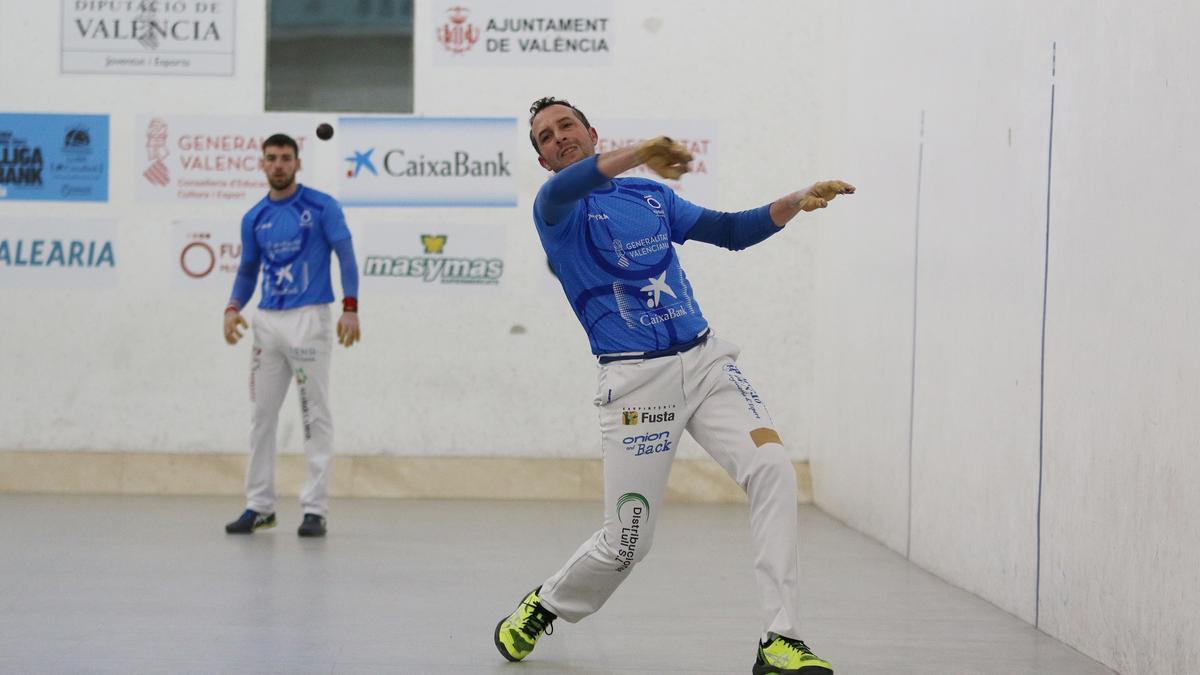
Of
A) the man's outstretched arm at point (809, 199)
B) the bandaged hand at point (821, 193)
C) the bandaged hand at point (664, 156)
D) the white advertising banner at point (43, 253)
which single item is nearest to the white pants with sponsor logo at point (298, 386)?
the white advertising banner at point (43, 253)

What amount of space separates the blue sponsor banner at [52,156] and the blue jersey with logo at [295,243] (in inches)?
81.0

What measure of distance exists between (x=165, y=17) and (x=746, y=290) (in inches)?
135

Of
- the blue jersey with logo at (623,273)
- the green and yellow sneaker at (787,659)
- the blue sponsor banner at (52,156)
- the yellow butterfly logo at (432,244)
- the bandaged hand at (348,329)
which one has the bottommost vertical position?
the green and yellow sneaker at (787,659)

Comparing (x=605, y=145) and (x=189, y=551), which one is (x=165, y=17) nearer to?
(x=605, y=145)

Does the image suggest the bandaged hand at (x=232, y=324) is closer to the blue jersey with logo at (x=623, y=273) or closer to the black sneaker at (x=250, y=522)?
the black sneaker at (x=250, y=522)

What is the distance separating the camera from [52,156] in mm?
7961

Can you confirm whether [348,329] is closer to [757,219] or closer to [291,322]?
[291,322]

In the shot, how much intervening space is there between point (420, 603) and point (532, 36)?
421 centimetres

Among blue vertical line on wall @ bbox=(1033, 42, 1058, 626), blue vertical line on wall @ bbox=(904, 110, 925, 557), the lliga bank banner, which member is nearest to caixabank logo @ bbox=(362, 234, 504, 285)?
the lliga bank banner

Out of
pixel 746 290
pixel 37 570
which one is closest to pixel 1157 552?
pixel 37 570

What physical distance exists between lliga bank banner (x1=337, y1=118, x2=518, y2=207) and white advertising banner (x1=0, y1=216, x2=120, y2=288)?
1.44 metres

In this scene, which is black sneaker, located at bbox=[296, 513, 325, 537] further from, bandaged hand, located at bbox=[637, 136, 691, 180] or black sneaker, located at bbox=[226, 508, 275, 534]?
bandaged hand, located at bbox=[637, 136, 691, 180]

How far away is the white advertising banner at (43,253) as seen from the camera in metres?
7.98

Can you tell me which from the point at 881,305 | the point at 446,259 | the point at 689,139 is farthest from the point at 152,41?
the point at 881,305
